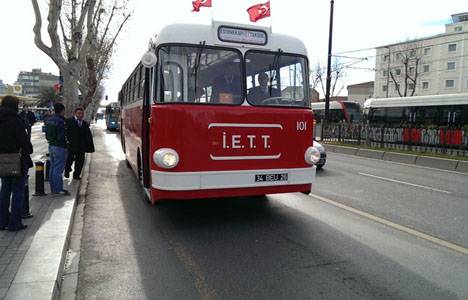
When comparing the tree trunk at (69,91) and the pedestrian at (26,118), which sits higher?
the tree trunk at (69,91)

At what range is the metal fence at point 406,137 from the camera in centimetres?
1825

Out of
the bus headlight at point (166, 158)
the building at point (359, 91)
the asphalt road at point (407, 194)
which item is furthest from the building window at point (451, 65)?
the bus headlight at point (166, 158)

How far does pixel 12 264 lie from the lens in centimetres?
459

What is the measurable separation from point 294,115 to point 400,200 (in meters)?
3.66

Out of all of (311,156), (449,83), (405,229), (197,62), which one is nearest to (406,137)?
(405,229)

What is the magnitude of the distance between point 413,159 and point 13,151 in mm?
15032

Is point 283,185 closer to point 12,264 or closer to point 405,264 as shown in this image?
point 405,264

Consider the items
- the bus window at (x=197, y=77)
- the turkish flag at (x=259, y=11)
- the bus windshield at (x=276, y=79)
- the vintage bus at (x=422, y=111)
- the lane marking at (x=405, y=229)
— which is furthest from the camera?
the vintage bus at (x=422, y=111)

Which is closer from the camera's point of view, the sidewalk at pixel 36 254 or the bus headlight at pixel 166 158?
the sidewalk at pixel 36 254

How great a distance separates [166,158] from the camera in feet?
19.3

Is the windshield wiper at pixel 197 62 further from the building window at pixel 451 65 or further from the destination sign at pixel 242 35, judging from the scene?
the building window at pixel 451 65

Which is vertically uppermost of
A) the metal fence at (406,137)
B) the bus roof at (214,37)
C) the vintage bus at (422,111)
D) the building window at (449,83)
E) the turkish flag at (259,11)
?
the building window at (449,83)

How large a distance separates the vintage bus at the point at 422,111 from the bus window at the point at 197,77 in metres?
16.9

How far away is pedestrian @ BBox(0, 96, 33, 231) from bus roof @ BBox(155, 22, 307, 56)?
2206 millimetres
